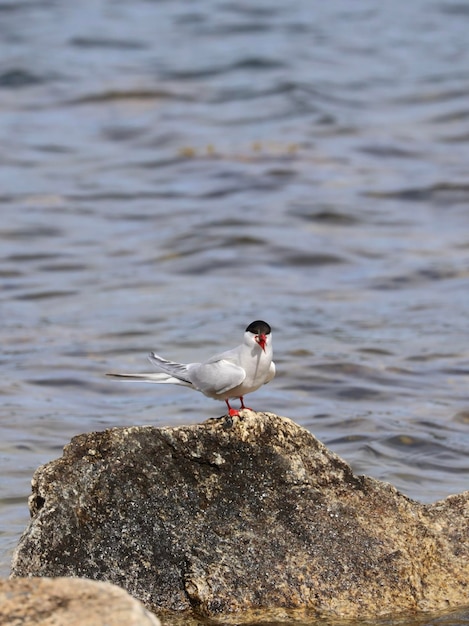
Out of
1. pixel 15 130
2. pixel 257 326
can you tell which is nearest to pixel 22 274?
pixel 15 130

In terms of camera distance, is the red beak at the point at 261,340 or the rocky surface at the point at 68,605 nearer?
the rocky surface at the point at 68,605

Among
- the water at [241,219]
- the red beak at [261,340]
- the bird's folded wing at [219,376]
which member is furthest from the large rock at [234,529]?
the water at [241,219]

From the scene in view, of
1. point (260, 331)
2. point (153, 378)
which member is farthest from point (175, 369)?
point (260, 331)

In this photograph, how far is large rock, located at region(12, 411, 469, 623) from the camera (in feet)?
16.1

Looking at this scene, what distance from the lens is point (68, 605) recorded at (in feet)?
11.8

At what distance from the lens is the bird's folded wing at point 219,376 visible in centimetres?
527

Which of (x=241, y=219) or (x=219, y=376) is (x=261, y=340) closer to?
(x=219, y=376)

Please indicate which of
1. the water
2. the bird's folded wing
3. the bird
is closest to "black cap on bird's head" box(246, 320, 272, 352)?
the bird

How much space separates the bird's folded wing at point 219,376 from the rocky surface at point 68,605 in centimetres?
169

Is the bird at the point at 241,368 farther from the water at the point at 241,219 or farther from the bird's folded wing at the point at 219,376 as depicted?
the water at the point at 241,219

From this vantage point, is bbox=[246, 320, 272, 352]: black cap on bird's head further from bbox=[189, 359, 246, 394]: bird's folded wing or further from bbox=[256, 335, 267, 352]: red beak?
bbox=[189, 359, 246, 394]: bird's folded wing

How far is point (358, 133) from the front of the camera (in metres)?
18.0

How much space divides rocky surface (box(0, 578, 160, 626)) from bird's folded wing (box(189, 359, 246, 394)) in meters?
1.69

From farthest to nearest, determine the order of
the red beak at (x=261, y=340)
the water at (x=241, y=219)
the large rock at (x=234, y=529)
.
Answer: the water at (x=241, y=219) < the red beak at (x=261, y=340) < the large rock at (x=234, y=529)
